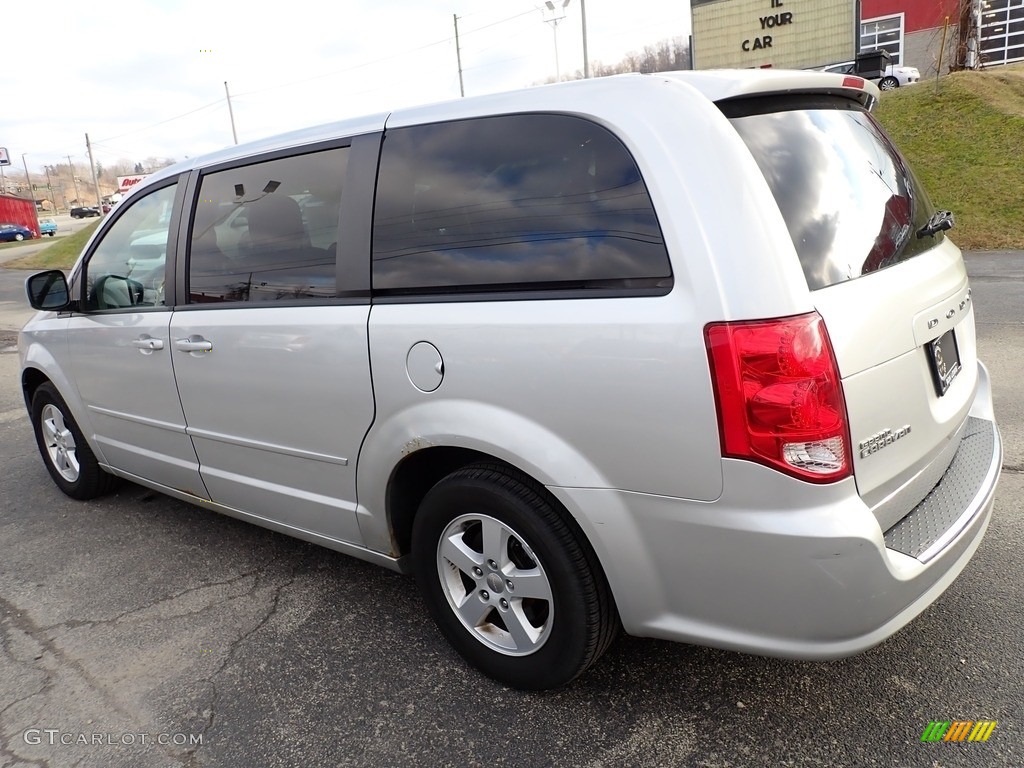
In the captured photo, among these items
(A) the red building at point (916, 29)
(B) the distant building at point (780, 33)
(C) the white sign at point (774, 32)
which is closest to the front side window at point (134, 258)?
(C) the white sign at point (774, 32)

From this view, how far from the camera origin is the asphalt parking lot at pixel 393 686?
7.14 feet

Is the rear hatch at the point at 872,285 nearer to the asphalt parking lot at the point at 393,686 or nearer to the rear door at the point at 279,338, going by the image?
the asphalt parking lot at the point at 393,686

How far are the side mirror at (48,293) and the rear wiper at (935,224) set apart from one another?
395 cm

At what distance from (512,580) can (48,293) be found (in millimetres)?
3107

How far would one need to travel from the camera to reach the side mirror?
3893 millimetres

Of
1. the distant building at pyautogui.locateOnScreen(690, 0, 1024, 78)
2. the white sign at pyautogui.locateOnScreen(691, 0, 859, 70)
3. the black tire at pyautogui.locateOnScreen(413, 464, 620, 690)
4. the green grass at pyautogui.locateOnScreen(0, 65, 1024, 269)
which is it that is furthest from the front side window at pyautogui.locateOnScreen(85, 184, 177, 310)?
the distant building at pyautogui.locateOnScreen(690, 0, 1024, 78)

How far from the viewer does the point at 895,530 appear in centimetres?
203

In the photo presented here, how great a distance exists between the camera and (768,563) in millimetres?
1854

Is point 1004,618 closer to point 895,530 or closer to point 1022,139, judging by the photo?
point 895,530

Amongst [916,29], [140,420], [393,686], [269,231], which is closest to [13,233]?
[916,29]

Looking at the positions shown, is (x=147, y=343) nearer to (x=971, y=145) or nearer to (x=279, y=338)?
(x=279, y=338)

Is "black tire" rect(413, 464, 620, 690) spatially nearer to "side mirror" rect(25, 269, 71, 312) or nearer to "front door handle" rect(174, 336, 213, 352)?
"front door handle" rect(174, 336, 213, 352)

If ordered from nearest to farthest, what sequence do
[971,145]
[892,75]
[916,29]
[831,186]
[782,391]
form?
[782,391]
[831,186]
[971,145]
[892,75]
[916,29]

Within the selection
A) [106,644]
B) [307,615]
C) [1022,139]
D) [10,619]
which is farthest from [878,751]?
[1022,139]
